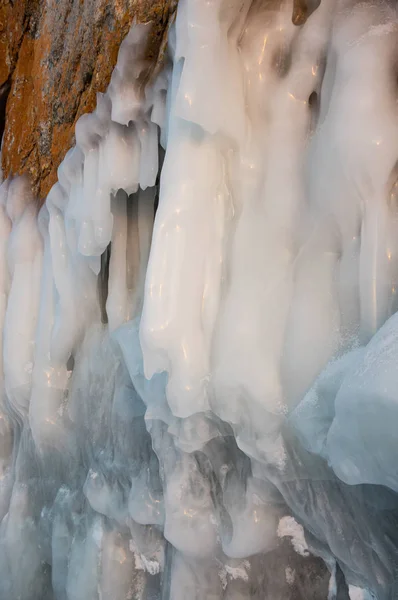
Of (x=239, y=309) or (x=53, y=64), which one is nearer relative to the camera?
(x=239, y=309)

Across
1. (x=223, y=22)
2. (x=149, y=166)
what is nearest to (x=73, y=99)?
(x=149, y=166)

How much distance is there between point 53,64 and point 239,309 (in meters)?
1.59

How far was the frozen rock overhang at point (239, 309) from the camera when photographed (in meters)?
1.05

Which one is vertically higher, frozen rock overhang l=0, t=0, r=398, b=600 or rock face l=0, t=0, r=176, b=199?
rock face l=0, t=0, r=176, b=199

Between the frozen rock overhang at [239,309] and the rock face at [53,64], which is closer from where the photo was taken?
the frozen rock overhang at [239,309]

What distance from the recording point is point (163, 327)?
1269 mm

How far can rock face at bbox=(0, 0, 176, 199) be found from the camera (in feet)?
5.86

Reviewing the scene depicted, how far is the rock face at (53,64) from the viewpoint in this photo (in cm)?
179

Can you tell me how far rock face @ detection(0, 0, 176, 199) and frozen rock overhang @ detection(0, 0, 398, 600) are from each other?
246 millimetres

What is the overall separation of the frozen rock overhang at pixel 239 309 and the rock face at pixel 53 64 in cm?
25

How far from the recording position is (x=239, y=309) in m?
1.29

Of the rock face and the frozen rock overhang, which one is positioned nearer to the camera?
the frozen rock overhang

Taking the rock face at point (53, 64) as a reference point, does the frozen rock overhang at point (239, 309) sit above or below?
below

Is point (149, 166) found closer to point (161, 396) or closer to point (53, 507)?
point (161, 396)
